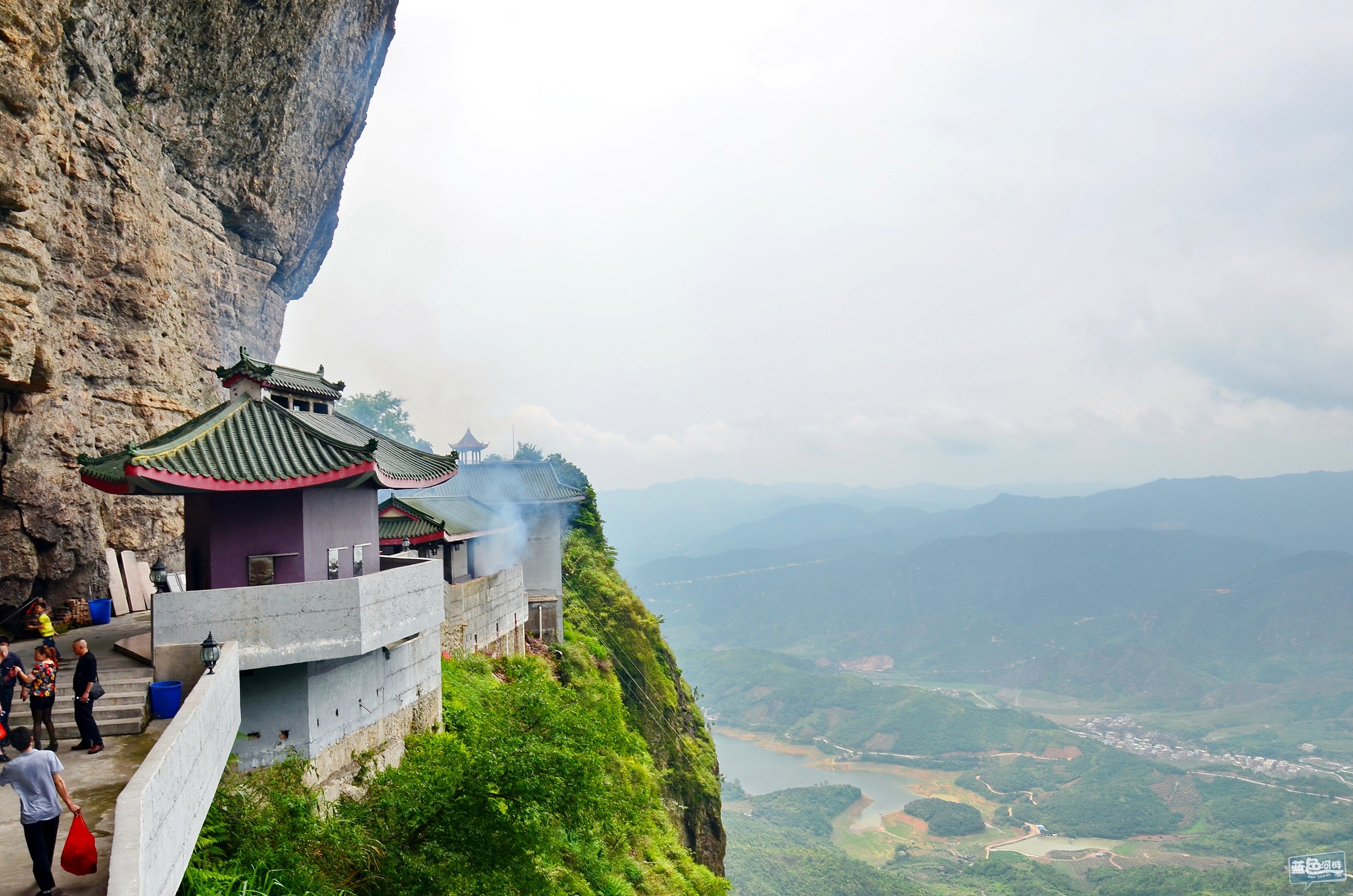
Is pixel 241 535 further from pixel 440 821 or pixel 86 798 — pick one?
pixel 440 821

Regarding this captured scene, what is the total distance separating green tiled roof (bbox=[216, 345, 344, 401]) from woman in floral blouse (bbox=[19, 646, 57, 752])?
209 inches

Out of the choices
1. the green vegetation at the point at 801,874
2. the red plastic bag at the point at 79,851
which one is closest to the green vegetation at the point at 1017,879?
the green vegetation at the point at 801,874

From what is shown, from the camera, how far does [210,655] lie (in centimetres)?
948

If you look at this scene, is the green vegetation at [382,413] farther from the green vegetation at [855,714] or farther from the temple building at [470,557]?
the green vegetation at [855,714]

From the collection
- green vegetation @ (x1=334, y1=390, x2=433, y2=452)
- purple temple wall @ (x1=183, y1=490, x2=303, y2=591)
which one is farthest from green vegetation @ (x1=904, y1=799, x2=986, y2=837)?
purple temple wall @ (x1=183, y1=490, x2=303, y2=591)

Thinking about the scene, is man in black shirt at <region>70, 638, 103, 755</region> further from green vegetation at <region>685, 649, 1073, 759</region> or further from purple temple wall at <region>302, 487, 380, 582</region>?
green vegetation at <region>685, 649, 1073, 759</region>

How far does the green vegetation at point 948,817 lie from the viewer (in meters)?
104

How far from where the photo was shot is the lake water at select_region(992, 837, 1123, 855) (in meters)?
97.8

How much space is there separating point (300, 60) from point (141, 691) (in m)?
24.8

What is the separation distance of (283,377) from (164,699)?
23.5ft

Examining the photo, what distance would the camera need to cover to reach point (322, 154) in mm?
32406

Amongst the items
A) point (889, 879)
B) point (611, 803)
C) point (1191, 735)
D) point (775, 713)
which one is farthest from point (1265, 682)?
point (611, 803)

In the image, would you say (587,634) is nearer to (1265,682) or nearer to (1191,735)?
(1191,735)

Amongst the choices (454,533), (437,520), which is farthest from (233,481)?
(454,533)
